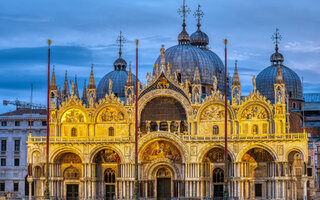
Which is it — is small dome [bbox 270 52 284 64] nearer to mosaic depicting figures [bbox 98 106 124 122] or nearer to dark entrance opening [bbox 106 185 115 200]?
mosaic depicting figures [bbox 98 106 124 122]

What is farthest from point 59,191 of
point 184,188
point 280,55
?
point 280,55

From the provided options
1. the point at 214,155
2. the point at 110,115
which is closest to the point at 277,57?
the point at 214,155

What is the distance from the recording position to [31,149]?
263ft

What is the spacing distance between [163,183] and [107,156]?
736 centimetres

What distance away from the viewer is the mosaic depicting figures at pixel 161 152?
78.4 metres

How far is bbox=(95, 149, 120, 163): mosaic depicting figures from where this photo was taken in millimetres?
80688

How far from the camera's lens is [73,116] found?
8188 centimetres

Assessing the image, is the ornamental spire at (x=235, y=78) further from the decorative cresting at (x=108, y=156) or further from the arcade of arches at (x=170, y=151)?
the decorative cresting at (x=108, y=156)

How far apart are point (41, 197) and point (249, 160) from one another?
24245 mm

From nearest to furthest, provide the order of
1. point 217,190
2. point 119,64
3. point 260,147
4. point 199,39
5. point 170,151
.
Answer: point 260,147 < point 217,190 < point 170,151 < point 199,39 < point 119,64

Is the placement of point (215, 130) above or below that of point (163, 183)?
above

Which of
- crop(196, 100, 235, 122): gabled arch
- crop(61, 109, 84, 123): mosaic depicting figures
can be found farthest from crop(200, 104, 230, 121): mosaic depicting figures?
crop(61, 109, 84, 123): mosaic depicting figures

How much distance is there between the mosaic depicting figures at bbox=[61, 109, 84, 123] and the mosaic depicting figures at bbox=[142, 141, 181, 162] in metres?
9.08

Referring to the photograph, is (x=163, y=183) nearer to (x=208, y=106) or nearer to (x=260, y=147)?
(x=208, y=106)
